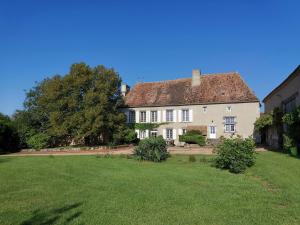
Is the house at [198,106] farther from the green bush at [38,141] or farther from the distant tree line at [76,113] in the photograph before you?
the green bush at [38,141]

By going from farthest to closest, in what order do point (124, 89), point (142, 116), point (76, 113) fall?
point (124, 89) < point (142, 116) < point (76, 113)

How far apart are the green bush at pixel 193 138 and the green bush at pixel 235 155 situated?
53.2 ft

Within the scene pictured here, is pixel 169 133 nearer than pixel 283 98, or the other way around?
pixel 283 98

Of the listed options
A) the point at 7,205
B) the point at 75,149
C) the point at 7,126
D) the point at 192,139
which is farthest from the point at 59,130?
the point at 7,205

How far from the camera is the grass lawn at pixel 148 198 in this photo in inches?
222

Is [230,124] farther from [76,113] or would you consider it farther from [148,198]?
[148,198]

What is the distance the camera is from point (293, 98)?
20578 mm

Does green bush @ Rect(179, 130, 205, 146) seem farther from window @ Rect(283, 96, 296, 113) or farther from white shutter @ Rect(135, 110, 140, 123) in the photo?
window @ Rect(283, 96, 296, 113)

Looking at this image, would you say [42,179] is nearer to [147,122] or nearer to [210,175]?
[210,175]

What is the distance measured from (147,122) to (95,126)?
818cm

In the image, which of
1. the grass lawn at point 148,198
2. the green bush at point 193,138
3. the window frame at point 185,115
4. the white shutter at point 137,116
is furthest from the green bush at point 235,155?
the white shutter at point 137,116

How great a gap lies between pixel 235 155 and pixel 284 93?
1274cm

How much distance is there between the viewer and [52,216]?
566 cm

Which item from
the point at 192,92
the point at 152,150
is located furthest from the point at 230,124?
the point at 152,150
